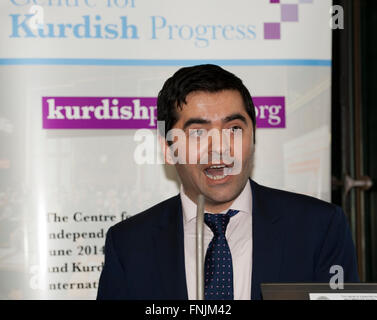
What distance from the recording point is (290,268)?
63.9 inches

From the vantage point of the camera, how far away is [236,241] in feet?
5.62

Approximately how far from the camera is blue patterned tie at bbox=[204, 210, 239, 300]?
60.8 inches

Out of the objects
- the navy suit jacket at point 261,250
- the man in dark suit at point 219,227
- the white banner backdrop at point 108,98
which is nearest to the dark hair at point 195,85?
the man in dark suit at point 219,227

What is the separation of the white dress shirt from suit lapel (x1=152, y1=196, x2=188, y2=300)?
0.03 m

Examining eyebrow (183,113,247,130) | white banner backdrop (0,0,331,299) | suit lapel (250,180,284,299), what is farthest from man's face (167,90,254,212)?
white banner backdrop (0,0,331,299)

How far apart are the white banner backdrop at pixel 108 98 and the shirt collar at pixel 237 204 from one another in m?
0.64

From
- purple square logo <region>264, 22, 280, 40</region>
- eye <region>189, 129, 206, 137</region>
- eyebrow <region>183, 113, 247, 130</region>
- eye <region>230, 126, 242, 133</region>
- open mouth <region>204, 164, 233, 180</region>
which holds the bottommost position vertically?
open mouth <region>204, 164, 233, 180</region>

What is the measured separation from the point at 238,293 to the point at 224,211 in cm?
28

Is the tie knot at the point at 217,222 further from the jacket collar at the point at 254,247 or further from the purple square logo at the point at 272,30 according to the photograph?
the purple square logo at the point at 272,30

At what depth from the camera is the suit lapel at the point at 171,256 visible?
1.59 metres

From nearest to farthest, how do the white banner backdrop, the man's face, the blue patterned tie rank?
the blue patterned tie < the man's face < the white banner backdrop

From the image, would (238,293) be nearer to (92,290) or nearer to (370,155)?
(92,290)

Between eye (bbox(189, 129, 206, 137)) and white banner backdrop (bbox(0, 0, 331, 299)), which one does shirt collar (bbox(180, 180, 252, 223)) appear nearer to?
eye (bbox(189, 129, 206, 137))
